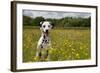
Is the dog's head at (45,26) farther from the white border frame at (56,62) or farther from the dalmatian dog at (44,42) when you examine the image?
the white border frame at (56,62)

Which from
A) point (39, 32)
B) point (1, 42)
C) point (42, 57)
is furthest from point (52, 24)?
point (1, 42)

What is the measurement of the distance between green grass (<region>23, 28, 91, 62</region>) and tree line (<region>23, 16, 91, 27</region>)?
46mm

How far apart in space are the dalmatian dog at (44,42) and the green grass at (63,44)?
0.11ft

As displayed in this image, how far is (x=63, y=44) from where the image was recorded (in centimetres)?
200

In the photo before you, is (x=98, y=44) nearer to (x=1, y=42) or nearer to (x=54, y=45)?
(x=54, y=45)

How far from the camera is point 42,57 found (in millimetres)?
1921

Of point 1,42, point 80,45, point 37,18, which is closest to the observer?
point 1,42

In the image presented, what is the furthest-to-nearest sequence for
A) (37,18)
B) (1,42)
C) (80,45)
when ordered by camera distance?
(80,45) < (37,18) < (1,42)

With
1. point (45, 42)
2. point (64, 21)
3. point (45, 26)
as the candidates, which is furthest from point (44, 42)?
point (64, 21)

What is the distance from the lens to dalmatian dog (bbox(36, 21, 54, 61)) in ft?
6.26

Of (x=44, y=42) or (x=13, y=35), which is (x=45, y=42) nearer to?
(x=44, y=42)

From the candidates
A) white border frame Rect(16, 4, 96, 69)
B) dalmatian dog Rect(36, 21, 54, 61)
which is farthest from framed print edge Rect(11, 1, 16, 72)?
dalmatian dog Rect(36, 21, 54, 61)

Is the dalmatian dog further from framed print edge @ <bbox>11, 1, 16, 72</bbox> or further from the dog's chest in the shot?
framed print edge @ <bbox>11, 1, 16, 72</bbox>

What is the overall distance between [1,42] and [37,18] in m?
0.37
